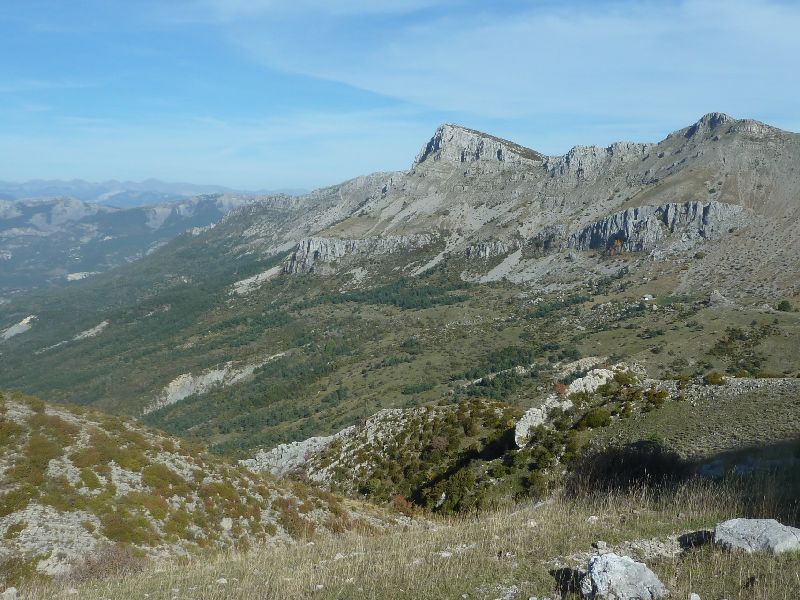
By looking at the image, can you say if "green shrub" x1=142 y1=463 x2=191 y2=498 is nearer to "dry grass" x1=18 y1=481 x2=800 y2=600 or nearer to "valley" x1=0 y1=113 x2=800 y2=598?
"valley" x1=0 y1=113 x2=800 y2=598

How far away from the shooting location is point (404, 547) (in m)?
13.7

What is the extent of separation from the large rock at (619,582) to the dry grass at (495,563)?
0.46 meters

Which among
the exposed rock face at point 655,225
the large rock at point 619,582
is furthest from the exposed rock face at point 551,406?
the exposed rock face at point 655,225

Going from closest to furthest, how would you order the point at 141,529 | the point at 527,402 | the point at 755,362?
the point at 141,529 → the point at 755,362 → the point at 527,402

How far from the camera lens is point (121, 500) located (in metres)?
21.5

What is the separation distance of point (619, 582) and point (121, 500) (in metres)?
20.6

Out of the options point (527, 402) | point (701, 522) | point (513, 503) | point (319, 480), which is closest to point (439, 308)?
point (527, 402)

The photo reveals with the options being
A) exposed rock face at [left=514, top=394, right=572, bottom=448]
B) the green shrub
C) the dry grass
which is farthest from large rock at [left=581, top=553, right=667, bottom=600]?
the green shrub

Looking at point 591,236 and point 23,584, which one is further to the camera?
point 591,236

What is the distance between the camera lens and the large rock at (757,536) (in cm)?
973

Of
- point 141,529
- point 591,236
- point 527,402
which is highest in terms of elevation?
point 591,236

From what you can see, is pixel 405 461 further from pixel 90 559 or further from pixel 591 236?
pixel 591 236

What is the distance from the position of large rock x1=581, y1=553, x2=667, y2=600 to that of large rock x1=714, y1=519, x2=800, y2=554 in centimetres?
238

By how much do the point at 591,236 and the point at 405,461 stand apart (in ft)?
575
